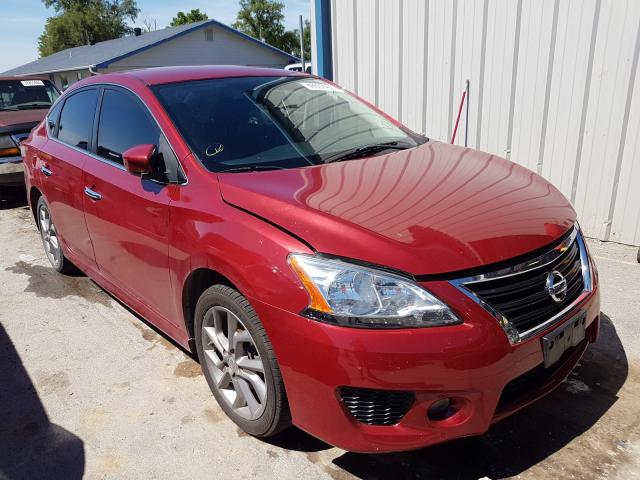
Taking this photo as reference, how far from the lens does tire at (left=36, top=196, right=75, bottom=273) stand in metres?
4.49

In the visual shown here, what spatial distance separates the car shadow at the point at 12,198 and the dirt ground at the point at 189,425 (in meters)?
4.79

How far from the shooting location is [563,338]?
2.10 meters

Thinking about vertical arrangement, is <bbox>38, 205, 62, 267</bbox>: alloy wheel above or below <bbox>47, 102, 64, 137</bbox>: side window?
below

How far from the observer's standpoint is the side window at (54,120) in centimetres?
419

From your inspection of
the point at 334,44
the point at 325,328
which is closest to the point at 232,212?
the point at 325,328

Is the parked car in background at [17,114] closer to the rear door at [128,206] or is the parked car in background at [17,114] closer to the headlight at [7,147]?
the headlight at [7,147]

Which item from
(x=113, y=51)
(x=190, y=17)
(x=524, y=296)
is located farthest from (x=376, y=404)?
(x=190, y=17)

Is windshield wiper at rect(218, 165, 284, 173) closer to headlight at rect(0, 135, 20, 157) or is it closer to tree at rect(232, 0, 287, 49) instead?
headlight at rect(0, 135, 20, 157)

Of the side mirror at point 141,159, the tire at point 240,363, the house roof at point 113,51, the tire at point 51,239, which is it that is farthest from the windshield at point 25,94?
the house roof at point 113,51

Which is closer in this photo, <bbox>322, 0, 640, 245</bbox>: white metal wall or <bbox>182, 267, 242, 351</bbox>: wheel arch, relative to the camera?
<bbox>182, 267, 242, 351</bbox>: wheel arch

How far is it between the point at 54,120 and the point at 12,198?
482 cm

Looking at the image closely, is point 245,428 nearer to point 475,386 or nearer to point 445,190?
point 475,386

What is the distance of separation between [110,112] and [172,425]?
2.00m

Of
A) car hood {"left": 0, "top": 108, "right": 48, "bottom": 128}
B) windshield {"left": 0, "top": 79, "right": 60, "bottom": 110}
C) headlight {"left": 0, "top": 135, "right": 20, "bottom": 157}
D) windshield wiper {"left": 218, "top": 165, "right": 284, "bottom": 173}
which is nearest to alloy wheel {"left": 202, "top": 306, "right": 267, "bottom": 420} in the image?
windshield wiper {"left": 218, "top": 165, "right": 284, "bottom": 173}
